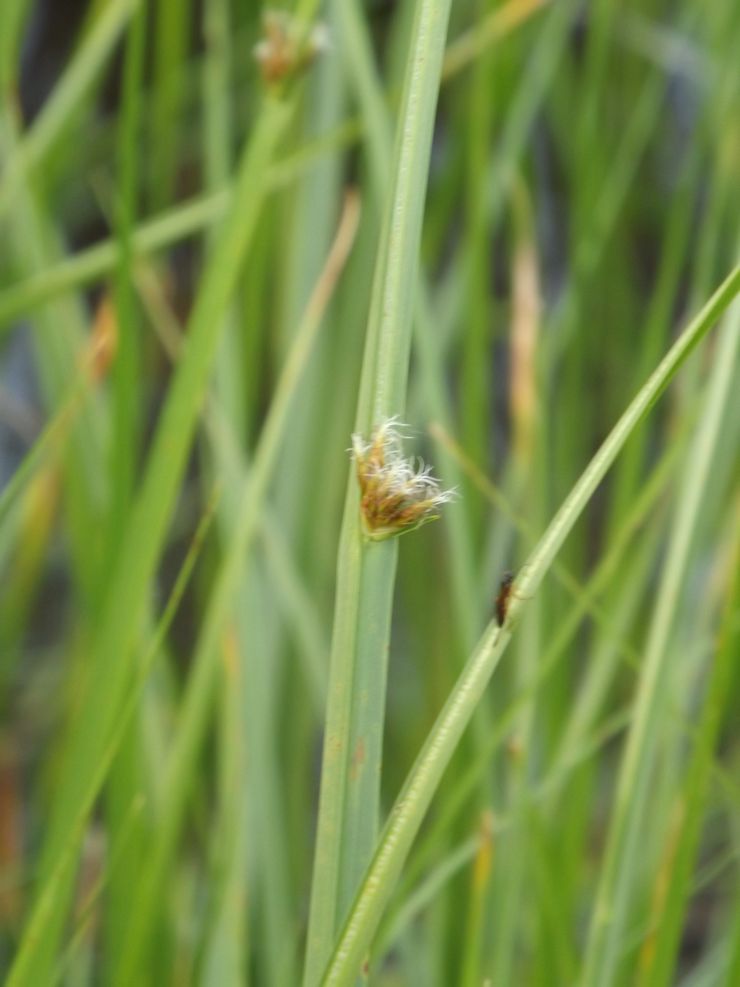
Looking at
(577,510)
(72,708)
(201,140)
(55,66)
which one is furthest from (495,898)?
(55,66)

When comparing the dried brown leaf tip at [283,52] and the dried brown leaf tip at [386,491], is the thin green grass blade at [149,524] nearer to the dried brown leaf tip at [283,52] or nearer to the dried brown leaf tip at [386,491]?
the dried brown leaf tip at [283,52]

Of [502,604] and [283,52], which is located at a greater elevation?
[283,52]

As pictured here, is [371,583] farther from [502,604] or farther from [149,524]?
[149,524]

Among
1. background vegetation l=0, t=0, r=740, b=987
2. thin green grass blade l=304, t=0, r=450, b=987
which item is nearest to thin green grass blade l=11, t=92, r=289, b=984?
background vegetation l=0, t=0, r=740, b=987

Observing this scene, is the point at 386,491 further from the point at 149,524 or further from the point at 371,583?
the point at 149,524

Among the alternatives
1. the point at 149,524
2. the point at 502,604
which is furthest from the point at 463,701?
the point at 149,524

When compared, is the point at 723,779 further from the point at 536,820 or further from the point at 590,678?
the point at 590,678

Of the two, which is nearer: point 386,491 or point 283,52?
point 386,491
